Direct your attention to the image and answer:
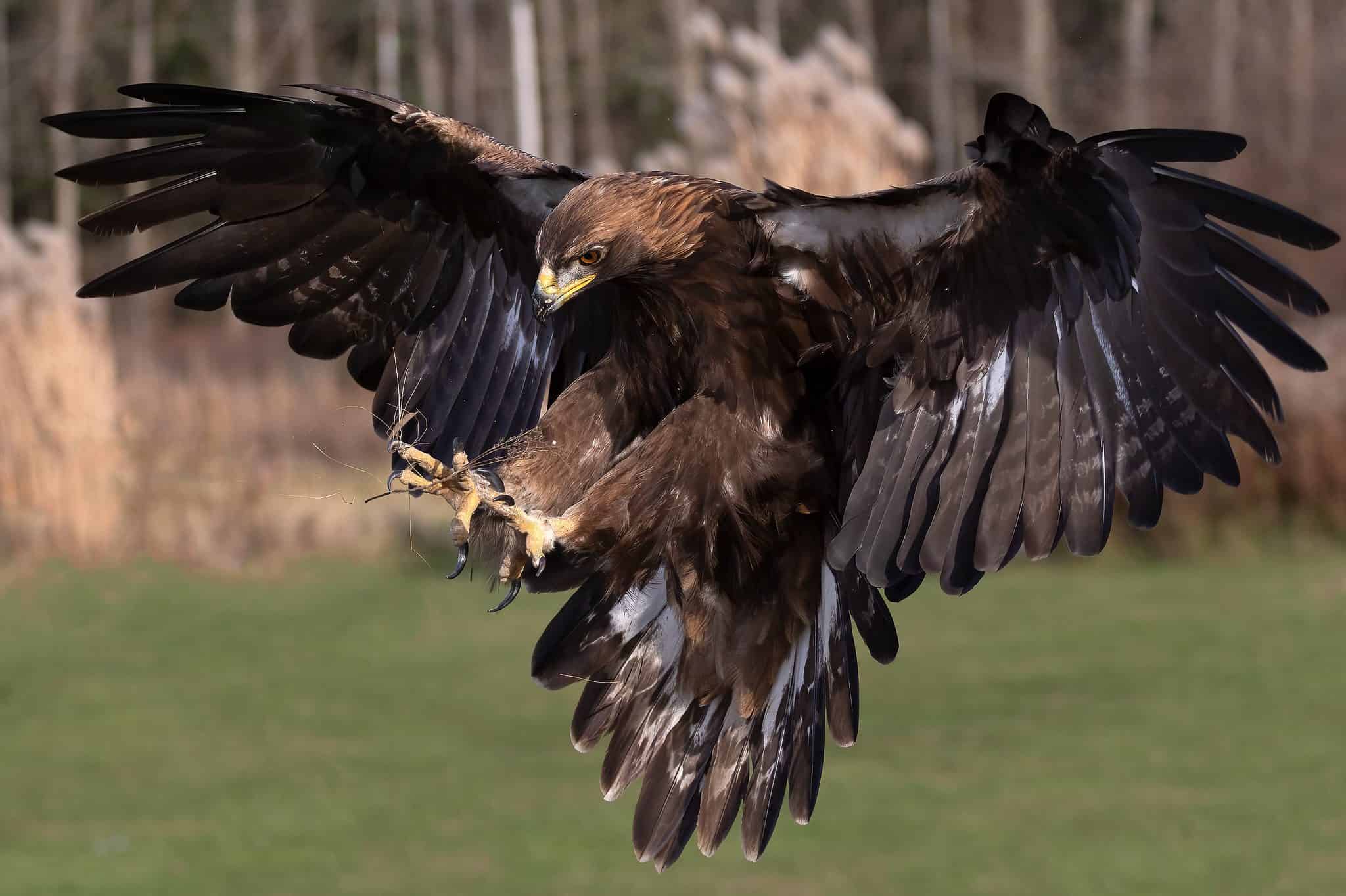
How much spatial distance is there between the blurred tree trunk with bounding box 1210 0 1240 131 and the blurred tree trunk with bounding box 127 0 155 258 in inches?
597

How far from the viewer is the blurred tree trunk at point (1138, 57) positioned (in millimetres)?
26938

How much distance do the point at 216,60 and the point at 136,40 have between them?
7.01 ft

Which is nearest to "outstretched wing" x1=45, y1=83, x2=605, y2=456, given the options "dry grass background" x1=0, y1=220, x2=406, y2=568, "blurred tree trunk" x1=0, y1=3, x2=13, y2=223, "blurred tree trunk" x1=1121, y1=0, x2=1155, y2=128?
"dry grass background" x1=0, y1=220, x2=406, y2=568

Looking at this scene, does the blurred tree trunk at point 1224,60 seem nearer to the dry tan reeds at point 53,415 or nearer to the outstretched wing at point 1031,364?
the dry tan reeds at point 53,415

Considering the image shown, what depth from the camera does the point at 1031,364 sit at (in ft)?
11.7

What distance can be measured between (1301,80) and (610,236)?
2073 cm

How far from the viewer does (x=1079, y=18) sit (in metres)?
33.8

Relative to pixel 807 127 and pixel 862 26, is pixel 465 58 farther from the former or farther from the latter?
pixel 807 127

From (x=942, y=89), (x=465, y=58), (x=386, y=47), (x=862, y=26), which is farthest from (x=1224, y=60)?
(x=386, y=47)

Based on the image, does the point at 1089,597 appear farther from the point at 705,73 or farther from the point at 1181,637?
the point at 705,73

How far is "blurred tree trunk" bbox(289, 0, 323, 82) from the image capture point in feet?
100

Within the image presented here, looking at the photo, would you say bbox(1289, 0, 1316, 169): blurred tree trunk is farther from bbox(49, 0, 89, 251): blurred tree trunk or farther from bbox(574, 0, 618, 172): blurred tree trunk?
bbox(49, 0, 89, 251): blurred tree trunk

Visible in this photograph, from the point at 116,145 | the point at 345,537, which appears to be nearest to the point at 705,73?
the point at 116,145

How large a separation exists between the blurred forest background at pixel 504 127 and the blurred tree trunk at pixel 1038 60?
0.33ft
